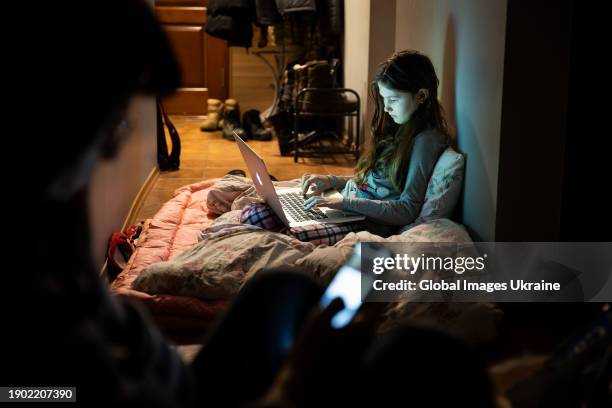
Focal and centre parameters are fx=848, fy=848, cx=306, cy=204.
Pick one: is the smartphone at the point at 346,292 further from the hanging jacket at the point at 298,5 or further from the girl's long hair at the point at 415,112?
the hanging jacket at the point at 298,5

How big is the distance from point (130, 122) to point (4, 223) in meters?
0.19

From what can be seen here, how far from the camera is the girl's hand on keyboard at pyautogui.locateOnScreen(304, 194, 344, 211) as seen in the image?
2555 millimetres

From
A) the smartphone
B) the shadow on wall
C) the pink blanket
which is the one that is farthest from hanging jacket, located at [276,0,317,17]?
the smartphone

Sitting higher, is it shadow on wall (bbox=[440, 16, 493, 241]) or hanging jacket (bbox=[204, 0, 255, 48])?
hanging jacket (bbox=[204, 0, 255, 48])

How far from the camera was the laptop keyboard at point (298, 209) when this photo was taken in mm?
2602

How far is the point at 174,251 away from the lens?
8.86ft

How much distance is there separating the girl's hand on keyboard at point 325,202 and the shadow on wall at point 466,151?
0.35 m

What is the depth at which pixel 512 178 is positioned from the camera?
222 cm

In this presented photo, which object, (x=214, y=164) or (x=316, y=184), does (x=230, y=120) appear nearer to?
(x=214, y=164)

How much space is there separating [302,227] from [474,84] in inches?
25.4

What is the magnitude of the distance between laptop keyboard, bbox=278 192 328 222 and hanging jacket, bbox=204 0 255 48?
2994mm

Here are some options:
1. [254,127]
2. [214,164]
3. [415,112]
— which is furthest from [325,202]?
[254,127]

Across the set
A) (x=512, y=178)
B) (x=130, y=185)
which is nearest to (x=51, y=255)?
(x=512, y=178)

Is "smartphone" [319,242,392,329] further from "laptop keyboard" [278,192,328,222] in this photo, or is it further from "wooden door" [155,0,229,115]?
"wooden door" [155,0,229,115]
